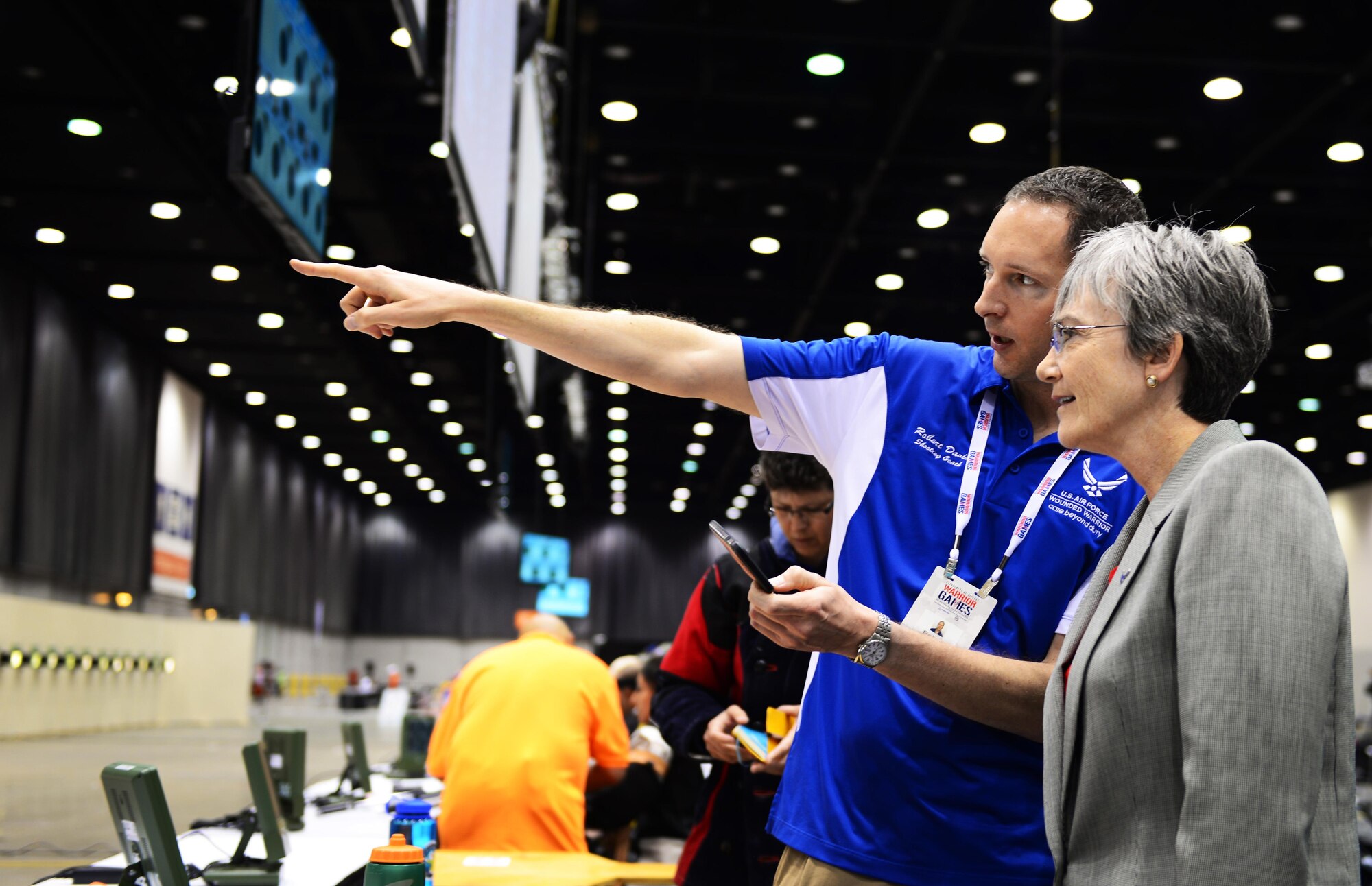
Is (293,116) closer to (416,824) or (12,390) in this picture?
(416,824)

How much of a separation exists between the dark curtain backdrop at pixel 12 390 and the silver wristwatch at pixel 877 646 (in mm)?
13316

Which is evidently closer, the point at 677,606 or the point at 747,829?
the point at 747,829

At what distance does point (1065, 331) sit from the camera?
1396mm

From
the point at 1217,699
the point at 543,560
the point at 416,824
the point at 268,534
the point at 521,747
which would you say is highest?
the point at 268,534

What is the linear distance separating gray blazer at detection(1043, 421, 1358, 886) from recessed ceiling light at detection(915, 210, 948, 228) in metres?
10.7

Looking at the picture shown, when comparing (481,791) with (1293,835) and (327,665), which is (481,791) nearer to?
(1293,835)

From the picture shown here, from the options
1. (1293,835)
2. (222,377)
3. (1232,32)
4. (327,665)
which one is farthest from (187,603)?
(1293,835)

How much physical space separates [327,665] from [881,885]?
1175 inches

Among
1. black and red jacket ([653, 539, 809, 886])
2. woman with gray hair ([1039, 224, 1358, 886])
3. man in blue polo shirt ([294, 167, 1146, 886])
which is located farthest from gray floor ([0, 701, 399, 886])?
woman with gray hair ([1039, 224, 1358, 886])

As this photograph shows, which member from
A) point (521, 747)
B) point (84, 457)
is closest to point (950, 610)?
point (521, 747)

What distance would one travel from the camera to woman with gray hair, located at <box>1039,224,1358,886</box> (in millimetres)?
1061

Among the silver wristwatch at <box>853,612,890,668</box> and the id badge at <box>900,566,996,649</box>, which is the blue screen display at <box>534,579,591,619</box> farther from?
the silver wristwatch at <box>853,612,890,668</box>

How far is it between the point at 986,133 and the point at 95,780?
8.47 metres

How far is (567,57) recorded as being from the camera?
8109 millimetres
